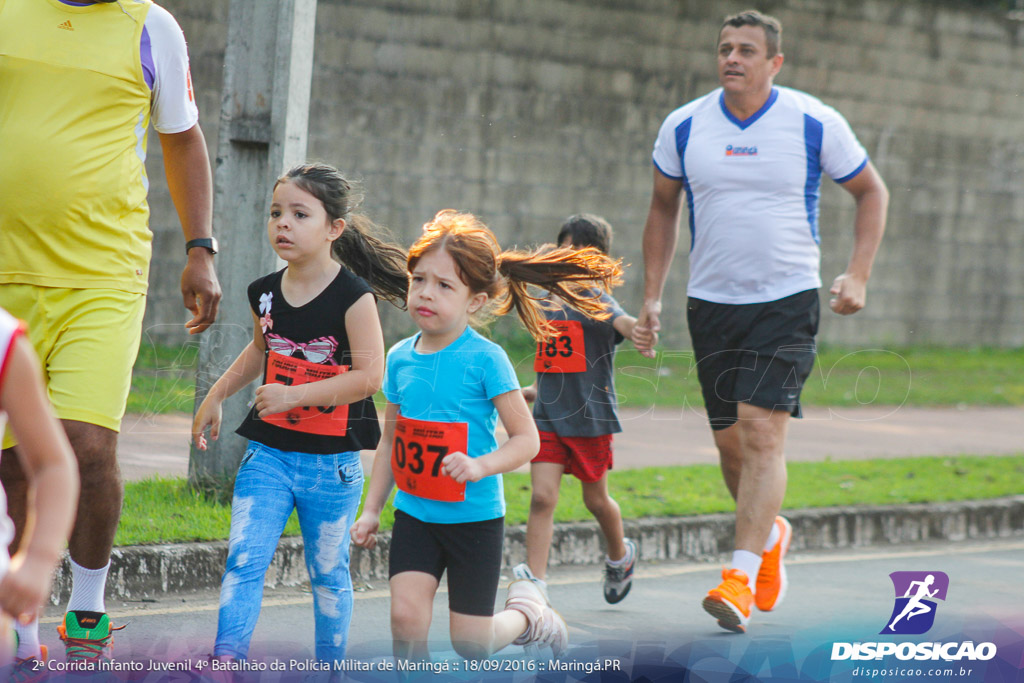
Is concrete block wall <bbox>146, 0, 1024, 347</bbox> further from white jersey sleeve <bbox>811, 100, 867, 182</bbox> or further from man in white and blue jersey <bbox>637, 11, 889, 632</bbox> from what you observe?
white jersey sleeve <bbox>811, 100, 867, 182</bbox>

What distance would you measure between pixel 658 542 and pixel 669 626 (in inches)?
56.1

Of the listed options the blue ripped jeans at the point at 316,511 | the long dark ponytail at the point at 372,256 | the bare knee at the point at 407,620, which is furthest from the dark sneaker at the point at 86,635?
the long dark ponytail at the point at 372,256

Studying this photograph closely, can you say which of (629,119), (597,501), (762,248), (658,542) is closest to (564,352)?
(597,501)

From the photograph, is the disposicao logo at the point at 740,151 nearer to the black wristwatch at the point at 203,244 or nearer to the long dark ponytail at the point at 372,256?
the long dark ponytail at the point at 372,256

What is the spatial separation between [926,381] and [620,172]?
4069 millimetres

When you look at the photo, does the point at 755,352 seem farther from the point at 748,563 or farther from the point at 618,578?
the point at 618,578

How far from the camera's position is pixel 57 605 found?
4.85 m

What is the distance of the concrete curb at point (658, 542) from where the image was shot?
5137 mm

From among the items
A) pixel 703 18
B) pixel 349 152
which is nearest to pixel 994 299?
pixel 703 18

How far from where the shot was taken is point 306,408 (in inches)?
147

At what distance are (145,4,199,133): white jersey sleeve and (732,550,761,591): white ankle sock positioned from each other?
263 cm

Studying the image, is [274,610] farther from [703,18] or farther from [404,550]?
[703,18]

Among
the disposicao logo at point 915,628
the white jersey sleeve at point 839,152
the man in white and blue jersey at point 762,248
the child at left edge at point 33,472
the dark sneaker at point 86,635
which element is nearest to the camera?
the child at left edge at point 33,472

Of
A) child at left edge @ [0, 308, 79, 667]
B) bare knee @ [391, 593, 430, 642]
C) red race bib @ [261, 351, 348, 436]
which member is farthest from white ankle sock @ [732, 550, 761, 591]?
child at left edge @ [0, 308, 79, 667]
